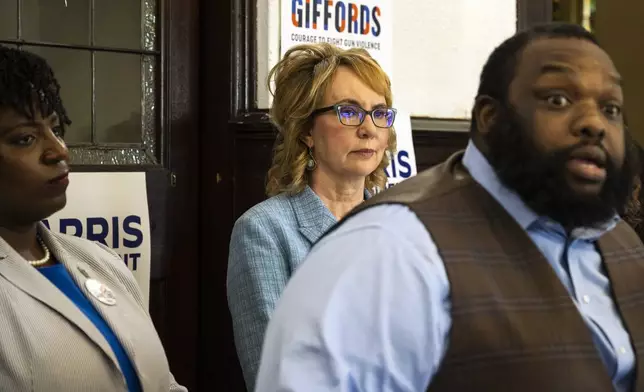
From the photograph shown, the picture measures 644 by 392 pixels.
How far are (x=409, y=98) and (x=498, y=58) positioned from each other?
2.01 m

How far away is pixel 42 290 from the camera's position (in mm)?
1540

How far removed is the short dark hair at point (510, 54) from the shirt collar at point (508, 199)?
88 millimetres

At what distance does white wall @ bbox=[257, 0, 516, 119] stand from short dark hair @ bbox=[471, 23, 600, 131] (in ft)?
6.37

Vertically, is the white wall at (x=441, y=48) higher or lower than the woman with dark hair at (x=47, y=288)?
higher

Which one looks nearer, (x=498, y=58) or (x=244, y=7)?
(x=498, y=58)

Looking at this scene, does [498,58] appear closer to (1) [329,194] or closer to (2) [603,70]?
(2) [603,70]

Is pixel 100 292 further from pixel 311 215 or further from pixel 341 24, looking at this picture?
pixel 341 24

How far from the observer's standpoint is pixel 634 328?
108 cm

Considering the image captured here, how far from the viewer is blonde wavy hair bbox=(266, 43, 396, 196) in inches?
81.2

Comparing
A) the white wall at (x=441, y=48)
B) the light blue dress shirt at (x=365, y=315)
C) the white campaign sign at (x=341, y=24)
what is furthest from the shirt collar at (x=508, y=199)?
the white wall at (x=441, y=48)

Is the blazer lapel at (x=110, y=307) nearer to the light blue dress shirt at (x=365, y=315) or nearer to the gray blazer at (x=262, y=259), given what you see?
Result: the gray blazer at (x=262, y=259)

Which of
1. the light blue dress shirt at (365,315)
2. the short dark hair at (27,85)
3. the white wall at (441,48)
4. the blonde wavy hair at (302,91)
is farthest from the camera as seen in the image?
the white wall at (441,48)

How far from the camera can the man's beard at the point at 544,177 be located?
1.05 meters

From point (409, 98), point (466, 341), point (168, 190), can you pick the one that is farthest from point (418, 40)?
point (466, 341)
